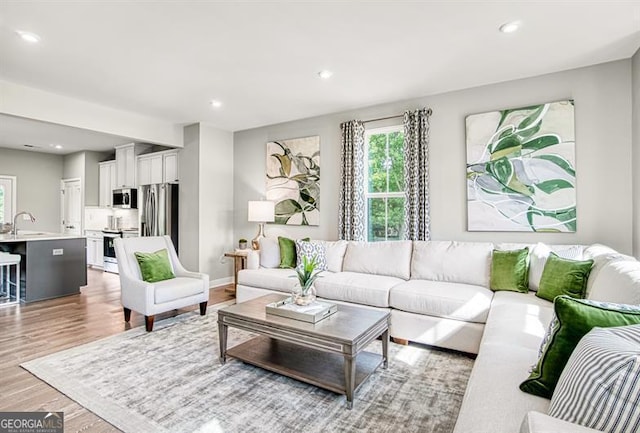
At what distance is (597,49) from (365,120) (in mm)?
2478

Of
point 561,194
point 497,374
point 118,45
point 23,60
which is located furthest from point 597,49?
point 23,60

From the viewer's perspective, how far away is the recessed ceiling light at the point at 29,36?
9.07 ft

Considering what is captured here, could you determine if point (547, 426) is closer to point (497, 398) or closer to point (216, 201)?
point (497, 398)

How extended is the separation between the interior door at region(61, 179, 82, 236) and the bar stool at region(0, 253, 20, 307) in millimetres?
3289

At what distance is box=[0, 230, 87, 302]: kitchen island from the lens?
4586 mm

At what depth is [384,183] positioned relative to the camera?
4.64 m

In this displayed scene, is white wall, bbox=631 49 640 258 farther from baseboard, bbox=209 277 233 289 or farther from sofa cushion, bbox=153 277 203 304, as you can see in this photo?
baseboard, bbox=209 277 233 289

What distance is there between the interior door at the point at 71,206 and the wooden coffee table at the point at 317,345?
707 cm

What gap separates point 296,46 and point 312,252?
7.57 feet

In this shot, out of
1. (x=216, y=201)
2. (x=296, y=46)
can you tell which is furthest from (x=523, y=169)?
(x=216, y=201)

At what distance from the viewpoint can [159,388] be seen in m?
2.36

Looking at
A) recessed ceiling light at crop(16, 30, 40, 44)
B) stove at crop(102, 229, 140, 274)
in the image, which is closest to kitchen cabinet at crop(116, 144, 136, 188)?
stove at crop(102, 229, 140, 274)

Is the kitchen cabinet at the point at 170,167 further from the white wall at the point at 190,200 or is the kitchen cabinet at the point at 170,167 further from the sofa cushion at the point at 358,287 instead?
the sofa cushion at the point at 358,287

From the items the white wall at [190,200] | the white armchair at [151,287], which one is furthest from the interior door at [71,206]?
the white armchair at [151,287]
